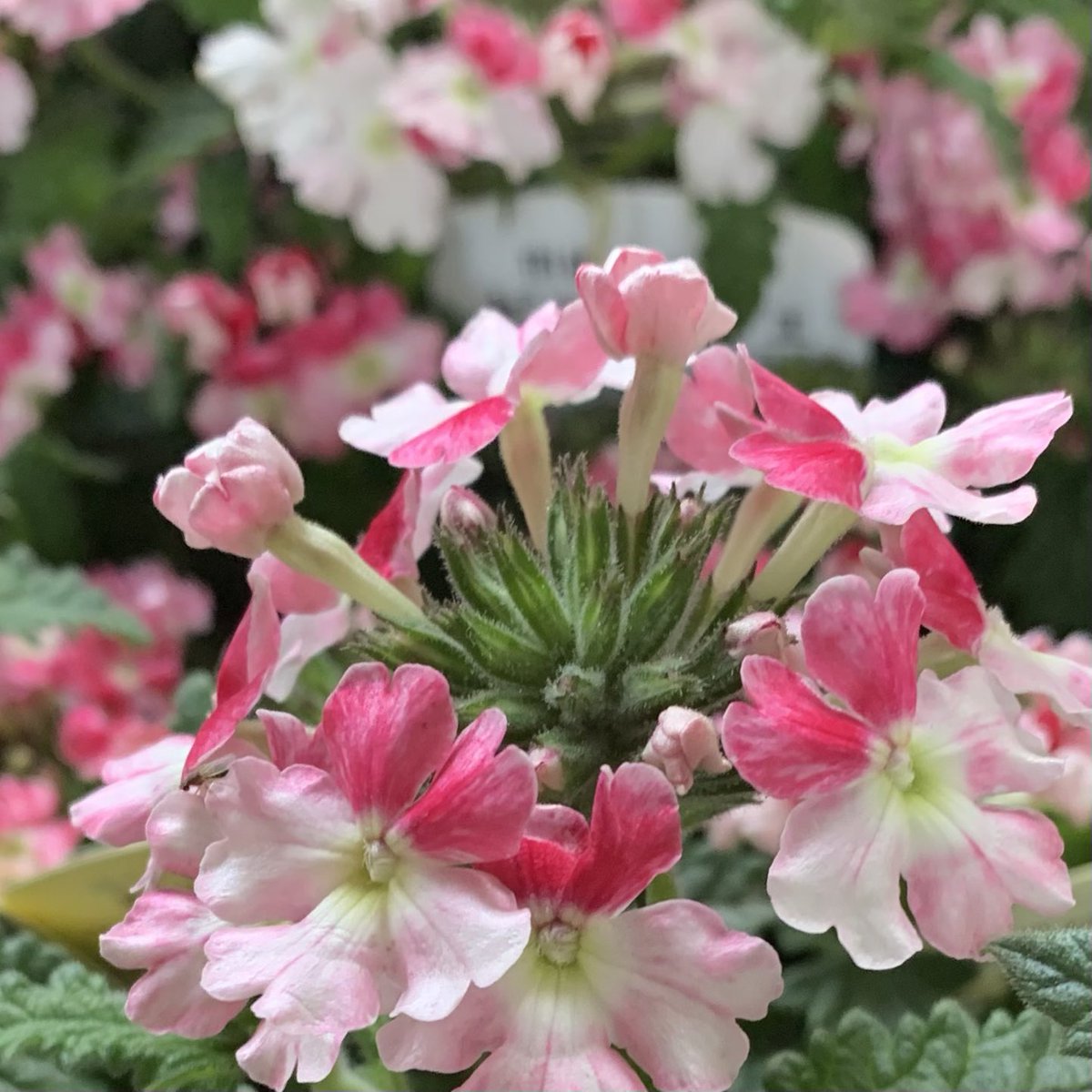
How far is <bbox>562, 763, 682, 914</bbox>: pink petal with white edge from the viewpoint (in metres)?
0.31

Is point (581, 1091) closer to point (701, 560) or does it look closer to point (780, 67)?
point (701, 560)

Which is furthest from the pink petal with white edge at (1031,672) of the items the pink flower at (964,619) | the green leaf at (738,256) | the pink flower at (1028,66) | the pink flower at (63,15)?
the pink flower at (63,15)

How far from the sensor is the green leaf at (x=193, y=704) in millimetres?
581

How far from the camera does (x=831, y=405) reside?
0.44 meters

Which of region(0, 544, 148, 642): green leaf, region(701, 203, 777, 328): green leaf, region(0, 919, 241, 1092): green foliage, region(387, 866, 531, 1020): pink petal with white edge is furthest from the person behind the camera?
region(701, 203, 777, 328): green leaf

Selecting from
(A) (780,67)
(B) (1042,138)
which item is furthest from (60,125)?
(B) (1042,138)

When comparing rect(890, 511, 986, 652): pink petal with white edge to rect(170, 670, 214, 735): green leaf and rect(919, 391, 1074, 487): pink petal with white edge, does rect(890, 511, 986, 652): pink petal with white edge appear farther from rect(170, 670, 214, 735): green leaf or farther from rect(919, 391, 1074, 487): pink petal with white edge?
rect(170, 670, 214, 735): green leaf

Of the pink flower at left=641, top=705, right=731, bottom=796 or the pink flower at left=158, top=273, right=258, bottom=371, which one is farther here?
the pink flower at left=158, top=273, right=258, bottom=371

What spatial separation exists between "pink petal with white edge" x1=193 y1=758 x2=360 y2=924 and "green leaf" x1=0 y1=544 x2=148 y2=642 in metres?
0.40

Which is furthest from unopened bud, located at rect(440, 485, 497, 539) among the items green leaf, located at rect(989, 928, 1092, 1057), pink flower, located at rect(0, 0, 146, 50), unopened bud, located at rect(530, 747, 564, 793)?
pink flower, located at rect(0, 0, 146, 50)

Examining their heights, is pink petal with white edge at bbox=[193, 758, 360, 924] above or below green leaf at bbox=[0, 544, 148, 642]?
above

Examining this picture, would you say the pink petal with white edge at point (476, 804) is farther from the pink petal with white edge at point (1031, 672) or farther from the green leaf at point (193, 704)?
the green leaf at point (193, 704)

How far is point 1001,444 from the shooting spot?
368mm

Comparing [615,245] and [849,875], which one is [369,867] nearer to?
[849,875]
